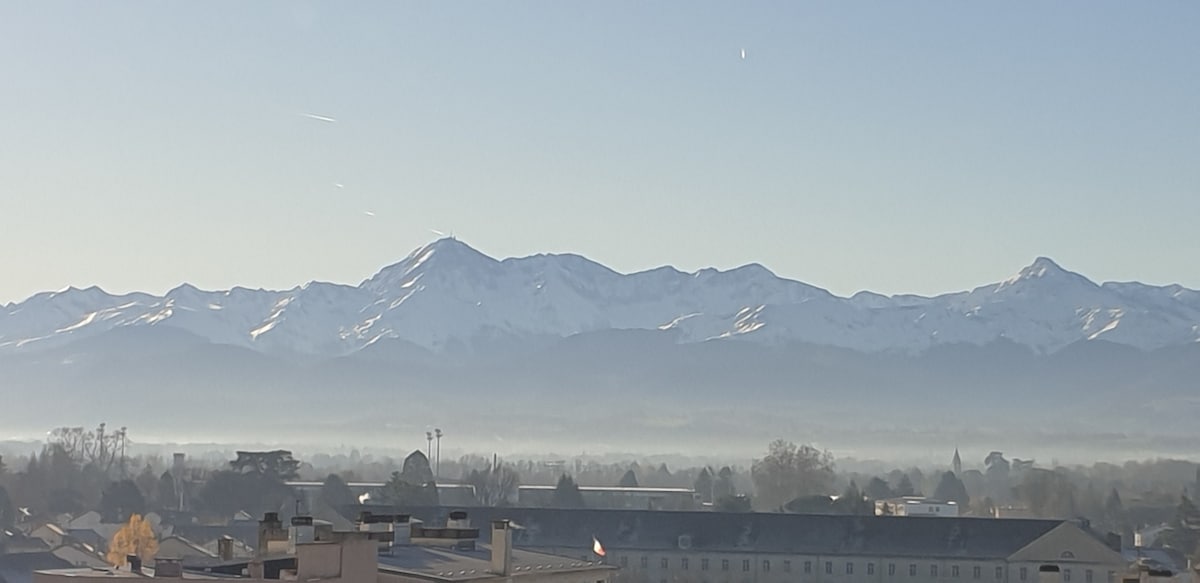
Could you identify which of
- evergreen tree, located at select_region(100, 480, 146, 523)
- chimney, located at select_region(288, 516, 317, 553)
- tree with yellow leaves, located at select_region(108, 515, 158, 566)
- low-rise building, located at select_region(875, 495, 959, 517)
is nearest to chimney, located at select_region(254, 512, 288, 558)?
chimney, located at select_region(288, 516, 317, 553)

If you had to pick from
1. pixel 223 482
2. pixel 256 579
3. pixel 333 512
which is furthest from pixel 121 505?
pixel 256 579

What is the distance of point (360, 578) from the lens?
3431 cm

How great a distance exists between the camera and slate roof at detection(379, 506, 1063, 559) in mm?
97688

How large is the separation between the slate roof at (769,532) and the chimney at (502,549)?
55.8 metres

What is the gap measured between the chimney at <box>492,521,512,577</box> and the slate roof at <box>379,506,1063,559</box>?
55.8 metres

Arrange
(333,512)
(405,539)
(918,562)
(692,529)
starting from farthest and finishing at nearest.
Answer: (333,512) < (692,529) < (918,562) < (405,539)

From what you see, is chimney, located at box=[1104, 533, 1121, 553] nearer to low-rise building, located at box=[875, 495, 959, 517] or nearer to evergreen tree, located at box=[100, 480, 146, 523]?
low-rise building, located at box=[875, 495, 959, 517]

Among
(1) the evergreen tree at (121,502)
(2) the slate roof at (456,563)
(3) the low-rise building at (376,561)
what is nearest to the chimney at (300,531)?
(3) the low-rise building at (376,561)

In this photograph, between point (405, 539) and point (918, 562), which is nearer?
point (405, 539)

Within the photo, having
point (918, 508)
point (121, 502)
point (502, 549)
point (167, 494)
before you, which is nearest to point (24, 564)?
point (121, 502)

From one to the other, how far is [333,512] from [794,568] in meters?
30.5

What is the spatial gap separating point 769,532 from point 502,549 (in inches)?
2530

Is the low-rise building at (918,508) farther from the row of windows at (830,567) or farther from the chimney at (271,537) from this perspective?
the chimney at (271,537)

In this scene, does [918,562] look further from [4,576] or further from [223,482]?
[223,482]
